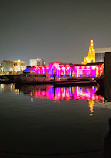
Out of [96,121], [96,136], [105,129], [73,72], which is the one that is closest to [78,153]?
[96,136]

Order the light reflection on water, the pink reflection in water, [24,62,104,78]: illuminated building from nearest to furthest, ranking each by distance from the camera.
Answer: the light reflection on water, the pink reflection in water, [24,62,104,78]: illuminated building

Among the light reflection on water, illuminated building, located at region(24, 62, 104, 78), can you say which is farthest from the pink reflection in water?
illuminated building, located at region(24, 62, 104, 78)

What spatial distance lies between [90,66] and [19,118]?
48294mm

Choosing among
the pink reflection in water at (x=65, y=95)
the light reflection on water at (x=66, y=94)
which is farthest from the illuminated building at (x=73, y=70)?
the pink reflection in water at (x=65, y=95)

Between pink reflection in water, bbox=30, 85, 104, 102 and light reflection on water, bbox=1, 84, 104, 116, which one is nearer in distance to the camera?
light reflection on water, bbox=1, 84, 104, 116

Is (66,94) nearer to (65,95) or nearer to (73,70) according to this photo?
(65,95)

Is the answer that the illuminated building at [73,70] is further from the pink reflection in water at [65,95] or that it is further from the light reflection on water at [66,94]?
the pink reflection in water at [65,95]

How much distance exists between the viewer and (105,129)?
634 centimetres

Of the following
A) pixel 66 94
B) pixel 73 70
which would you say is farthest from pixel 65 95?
pixel 73 70

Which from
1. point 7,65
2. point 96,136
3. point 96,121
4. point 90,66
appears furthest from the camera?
point 7,65

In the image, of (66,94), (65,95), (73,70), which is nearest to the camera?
(65,95)

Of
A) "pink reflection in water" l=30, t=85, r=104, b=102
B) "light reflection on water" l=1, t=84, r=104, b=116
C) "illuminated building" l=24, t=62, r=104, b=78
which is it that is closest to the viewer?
"light reflection on water" l=1, t=84, r=104, b=116

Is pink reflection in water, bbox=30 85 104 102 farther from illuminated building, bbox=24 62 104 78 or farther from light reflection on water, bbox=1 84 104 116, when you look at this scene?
illuminated building, bbox=24 62 104 78

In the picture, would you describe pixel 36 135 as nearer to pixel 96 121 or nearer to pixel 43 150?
pixel 43 150
